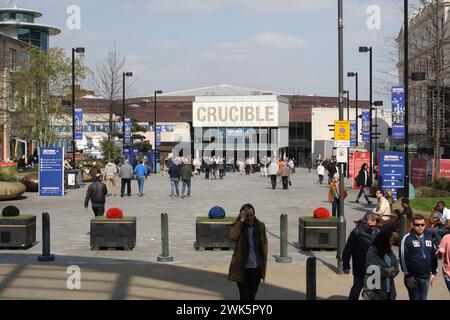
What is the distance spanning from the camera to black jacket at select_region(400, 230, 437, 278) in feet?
29.6

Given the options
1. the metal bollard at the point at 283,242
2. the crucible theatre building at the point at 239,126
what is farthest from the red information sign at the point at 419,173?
the crucible theatre building at the point at 239,126

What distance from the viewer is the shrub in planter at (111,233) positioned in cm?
1561

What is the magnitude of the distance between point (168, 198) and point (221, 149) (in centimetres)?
4855

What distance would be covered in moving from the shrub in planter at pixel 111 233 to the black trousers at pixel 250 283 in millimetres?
6742

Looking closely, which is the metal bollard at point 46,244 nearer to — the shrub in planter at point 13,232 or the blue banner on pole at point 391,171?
the shrub in planter at point 13,232

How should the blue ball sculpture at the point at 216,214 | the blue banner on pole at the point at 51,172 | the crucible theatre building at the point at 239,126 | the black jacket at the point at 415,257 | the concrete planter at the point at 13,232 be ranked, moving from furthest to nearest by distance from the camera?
the crucible theatre building at the point at 239,126, the blue banner on pole at the point at 51,172, the blue ball sculpture at the point at 216,214, the concrete planter at the point at 13,232, the black jacket at the point at 415,257

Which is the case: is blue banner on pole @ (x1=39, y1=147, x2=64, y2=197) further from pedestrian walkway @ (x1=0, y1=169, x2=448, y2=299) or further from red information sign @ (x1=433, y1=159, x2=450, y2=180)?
red information sign @ (x1=433, y1=159, x2=450, y2=180)

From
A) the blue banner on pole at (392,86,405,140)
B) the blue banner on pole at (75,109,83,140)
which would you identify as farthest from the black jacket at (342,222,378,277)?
the blue banner on pole at (75,109,83,140)

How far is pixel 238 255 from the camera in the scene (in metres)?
9.27

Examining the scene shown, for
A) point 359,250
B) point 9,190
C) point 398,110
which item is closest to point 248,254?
point 359,250

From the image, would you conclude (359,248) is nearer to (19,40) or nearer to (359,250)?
(359,250)

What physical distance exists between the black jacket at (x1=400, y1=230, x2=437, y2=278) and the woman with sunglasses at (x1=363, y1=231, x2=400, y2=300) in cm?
21
